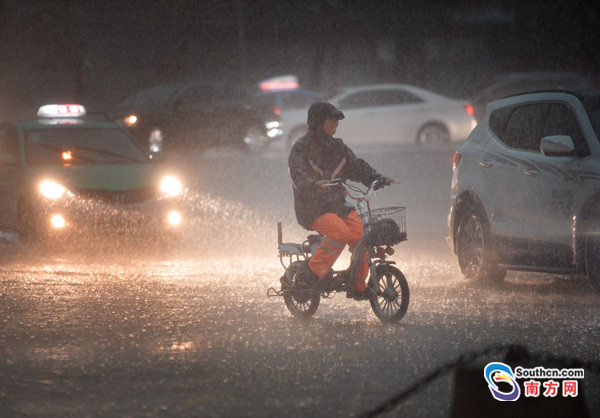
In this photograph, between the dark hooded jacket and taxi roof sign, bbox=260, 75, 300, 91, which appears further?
taxi roof sign, bbox=260, 75, 300, 91

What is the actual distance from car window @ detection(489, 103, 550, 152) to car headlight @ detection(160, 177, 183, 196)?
460cm

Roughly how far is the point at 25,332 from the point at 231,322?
1.48 metres

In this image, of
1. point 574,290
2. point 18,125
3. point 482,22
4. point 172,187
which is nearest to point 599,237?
point 574,290

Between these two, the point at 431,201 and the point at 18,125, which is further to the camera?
the point at 431,201

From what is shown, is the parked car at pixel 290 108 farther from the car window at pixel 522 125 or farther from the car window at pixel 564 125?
the car window at pixel 564 125

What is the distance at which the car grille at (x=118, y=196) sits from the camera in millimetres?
11742

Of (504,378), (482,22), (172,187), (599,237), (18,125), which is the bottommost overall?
(504,378)

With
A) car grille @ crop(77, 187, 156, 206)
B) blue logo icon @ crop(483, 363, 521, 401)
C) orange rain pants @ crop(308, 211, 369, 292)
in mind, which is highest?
car grille @ crop(77, 187, 156, 206)

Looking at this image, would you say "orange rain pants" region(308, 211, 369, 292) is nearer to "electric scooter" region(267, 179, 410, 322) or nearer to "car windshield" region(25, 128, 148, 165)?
"electric scooter" region(267, 179, 410, 322)

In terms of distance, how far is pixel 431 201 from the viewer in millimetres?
14734

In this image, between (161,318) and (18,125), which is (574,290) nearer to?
(161,318)

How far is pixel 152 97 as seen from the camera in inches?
845

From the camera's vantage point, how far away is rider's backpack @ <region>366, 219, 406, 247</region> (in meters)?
6.84

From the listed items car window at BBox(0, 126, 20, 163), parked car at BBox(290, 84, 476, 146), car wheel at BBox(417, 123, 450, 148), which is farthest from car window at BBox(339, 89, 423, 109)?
car window at BBox(0, 126, 20, 163)
